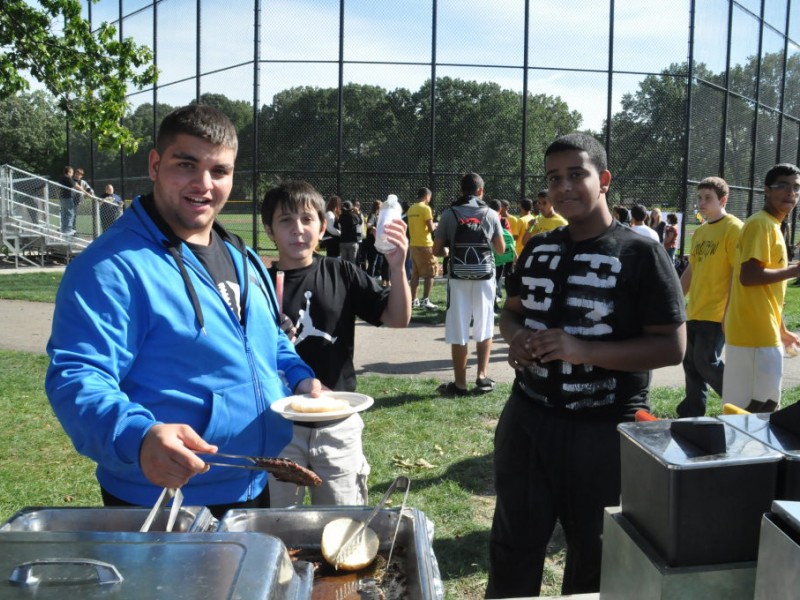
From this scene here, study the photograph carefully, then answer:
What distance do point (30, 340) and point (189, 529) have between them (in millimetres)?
9332

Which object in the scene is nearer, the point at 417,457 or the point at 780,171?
the point at 780,171

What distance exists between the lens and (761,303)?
15.6 ft

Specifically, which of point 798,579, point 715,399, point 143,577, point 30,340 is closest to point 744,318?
point 715,399

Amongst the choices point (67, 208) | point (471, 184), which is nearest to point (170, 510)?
point (471, 184)

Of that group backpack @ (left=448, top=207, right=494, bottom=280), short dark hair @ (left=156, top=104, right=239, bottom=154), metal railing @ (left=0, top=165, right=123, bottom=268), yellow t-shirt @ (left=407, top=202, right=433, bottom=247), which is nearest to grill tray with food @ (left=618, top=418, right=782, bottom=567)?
short dark hair @ (left=156, top=104, right=239, bottom=154)

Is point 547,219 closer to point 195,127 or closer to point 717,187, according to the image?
point 717,187

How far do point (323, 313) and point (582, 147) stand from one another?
145cm

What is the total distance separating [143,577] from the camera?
996mm

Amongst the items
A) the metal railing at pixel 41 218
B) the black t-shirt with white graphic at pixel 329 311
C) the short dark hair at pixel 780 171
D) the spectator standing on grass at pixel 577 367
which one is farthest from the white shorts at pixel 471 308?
the metal railing at pixel 41 218

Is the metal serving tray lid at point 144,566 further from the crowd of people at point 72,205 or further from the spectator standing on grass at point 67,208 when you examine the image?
the spectator standing on grass at point 67,208

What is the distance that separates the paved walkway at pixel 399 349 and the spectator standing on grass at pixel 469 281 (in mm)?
691

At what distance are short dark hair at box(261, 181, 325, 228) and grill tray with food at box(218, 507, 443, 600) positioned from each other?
6.54 ft

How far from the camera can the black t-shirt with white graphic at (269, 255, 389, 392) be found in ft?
11.2

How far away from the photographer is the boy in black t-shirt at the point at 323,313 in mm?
3170
